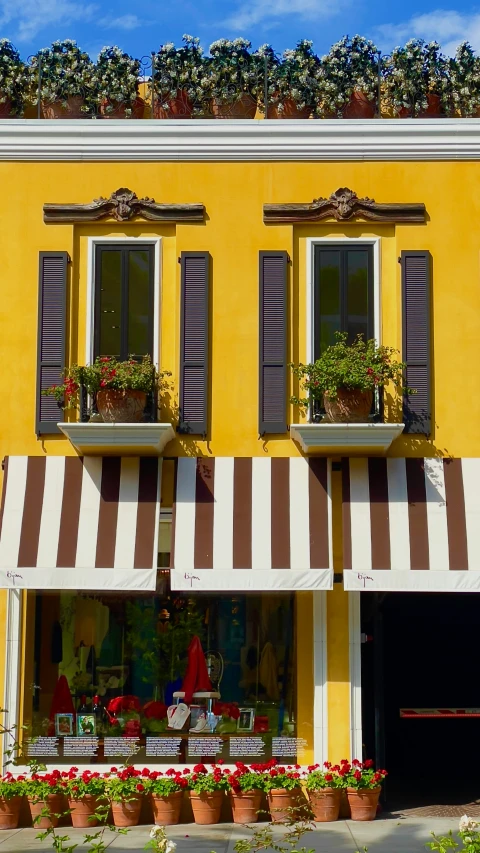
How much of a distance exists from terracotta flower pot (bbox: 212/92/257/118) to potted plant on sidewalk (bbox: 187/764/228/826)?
8.77m

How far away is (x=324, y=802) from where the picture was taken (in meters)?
12.9

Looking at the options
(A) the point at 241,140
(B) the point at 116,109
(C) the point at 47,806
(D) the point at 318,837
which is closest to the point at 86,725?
(C) the point at 47,806

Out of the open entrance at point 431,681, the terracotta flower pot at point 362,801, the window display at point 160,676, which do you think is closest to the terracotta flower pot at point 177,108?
the window display at point 160,676

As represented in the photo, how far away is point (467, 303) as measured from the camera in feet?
46.2

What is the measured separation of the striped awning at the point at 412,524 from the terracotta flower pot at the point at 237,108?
5093 mm

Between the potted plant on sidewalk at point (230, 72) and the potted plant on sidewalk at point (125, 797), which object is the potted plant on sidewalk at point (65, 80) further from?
the potted plant on sidewalk at point (125, 797)

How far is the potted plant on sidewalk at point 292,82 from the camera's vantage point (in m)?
14.5

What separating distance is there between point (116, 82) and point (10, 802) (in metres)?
9.58

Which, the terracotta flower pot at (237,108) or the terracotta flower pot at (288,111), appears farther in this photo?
the terracotta flower pot at (237,108)

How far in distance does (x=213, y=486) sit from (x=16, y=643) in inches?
128

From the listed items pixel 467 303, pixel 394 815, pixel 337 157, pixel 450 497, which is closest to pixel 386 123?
pixel 337 157

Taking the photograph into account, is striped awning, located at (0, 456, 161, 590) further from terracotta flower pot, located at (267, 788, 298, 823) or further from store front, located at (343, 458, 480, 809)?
terracotta flower pot, located at (267, 788, 298, 823)

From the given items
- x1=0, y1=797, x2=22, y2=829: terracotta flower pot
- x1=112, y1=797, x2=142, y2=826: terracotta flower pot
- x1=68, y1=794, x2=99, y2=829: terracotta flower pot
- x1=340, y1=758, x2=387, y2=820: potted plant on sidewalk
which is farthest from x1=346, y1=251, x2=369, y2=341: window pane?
x1=0, y1=797, x2=22, y2=829: terracotta flower pot

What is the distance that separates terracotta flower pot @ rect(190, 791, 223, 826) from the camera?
12.9 m
